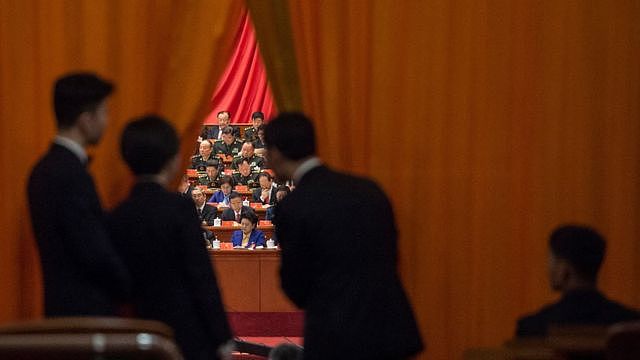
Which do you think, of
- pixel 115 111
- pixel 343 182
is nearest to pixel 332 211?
pixel 343 182

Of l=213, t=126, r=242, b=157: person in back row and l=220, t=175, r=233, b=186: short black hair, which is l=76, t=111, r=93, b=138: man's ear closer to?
l=220, t=175, r=233, b=186: short black hair

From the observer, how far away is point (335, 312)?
2.81 m

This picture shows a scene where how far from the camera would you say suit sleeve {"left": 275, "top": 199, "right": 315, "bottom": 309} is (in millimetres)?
2807

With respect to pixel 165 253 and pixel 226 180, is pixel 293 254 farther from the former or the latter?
pixel 226 180

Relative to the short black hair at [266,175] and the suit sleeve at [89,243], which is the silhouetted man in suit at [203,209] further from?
the suit sleeve at [89,243]

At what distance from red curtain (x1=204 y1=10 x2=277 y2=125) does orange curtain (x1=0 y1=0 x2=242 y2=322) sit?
5841 mm

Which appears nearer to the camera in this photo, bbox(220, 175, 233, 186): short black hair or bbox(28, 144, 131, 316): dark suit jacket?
bbox(28, 144, 131, 316): dark suit jacket

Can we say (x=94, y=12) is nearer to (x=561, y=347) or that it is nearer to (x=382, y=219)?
(x=382, y=219)

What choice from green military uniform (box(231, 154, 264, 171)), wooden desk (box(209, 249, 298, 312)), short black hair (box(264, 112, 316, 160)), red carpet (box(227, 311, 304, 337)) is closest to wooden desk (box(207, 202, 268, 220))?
green military uniform (box(231, 154, 264, 171))

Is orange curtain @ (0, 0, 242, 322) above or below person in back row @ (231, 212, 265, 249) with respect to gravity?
above

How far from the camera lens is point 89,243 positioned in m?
2.62

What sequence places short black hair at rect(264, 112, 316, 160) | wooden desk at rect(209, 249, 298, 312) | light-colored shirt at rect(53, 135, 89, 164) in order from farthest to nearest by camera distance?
wooden desk at rect(209, 249, 298, 312), short black hair at rect(264, 112, 316, 160), light-colored shirt at rect(53, 135, 89, 164)

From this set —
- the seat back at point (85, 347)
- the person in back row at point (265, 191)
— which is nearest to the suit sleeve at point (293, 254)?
the seat back at point (85, 347)

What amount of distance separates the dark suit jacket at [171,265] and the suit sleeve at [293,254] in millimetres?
205
